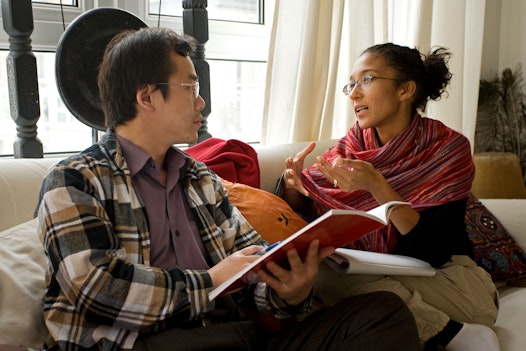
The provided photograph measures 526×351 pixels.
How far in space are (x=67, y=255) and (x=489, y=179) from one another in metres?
2.71

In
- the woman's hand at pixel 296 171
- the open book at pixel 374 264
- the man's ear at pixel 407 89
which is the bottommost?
the open book at pixel 374 264

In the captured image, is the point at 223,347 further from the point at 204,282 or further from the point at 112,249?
the point at 112,249

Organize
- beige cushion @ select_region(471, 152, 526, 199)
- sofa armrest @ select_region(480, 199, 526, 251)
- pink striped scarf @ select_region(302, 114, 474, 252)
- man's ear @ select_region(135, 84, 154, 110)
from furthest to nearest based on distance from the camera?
beige cushion @ select_region(471, 152, 526, 199) → sofa armrest @ select_region(480, 199, 526, 251) → pink striped scarf @ select_region(302, 114, 474, 252) → man's ear @ select_region(135, 84, 154, 110)

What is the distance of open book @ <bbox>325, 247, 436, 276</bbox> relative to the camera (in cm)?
147

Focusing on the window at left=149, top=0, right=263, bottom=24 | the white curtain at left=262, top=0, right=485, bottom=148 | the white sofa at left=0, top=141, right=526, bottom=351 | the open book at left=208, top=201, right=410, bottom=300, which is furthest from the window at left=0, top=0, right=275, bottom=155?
the open book at left=208, top=201, right=410, bottom=300

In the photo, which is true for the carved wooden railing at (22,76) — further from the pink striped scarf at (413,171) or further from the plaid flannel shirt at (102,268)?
the pink striped scarf at (413,171)

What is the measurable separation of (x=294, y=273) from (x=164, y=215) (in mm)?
314

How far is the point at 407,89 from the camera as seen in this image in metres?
1.97

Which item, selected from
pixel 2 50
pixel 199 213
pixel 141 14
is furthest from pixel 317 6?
pixel 199 213

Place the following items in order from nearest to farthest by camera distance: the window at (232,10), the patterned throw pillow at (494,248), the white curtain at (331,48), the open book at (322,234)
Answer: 1. the open book at (322,234)
2. the patterned throw pillow at (494,248)
3. the white curtain at (331,48)
4. the window at (232,10)

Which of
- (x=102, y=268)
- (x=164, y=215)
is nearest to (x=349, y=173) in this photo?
(x=164, y=215)

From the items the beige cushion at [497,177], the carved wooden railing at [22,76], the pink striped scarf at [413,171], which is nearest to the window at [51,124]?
the carved wooden railing at [22,76]

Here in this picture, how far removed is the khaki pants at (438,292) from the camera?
175cm

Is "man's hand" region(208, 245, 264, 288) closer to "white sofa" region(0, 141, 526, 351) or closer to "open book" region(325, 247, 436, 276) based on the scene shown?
"open book" region(325, 247, 436, 276)
